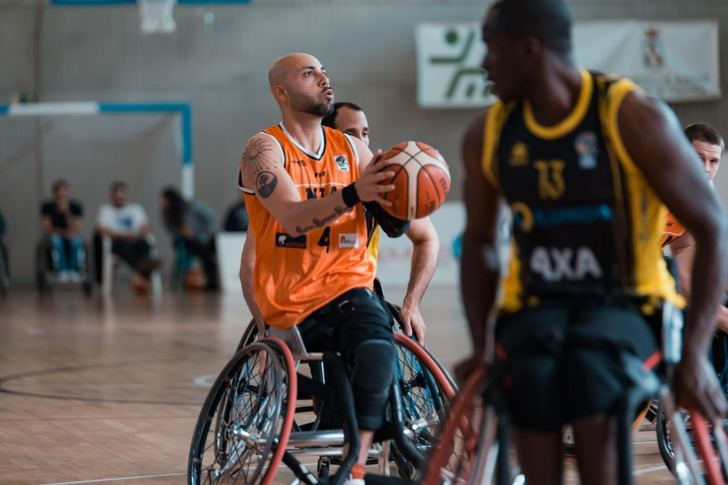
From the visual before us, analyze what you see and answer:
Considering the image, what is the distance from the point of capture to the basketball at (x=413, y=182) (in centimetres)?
363

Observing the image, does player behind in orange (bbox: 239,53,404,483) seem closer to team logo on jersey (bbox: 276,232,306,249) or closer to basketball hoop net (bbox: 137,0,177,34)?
team logo on jersey (bbox: 276,232,306,249)

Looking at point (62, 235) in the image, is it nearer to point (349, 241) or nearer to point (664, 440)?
point (664, 440)

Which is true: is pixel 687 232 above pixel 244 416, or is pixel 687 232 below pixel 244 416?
above

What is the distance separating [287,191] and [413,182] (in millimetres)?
441

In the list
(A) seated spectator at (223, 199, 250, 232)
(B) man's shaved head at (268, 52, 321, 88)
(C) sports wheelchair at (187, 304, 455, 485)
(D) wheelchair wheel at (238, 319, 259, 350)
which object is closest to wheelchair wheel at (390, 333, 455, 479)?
(C) sports wheelchair at (187, 304, 455, 485)

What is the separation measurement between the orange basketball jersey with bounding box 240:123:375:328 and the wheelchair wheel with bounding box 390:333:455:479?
284mm

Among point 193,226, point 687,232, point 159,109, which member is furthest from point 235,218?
point 687,232

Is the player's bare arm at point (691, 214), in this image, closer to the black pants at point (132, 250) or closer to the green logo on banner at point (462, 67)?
the black pants at point (132, 250)

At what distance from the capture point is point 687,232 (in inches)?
180

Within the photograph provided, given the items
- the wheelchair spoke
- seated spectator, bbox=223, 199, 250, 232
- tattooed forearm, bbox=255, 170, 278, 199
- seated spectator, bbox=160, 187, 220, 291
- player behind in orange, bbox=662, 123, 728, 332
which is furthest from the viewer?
seated spectator, bbox=160, 187, 220, 291

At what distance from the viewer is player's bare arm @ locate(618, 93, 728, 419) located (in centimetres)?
243

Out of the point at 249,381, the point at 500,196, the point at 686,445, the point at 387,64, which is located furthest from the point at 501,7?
the point at 387,64

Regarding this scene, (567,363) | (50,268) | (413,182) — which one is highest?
(413,182)

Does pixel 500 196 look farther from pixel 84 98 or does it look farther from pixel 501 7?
pixel 84 98
